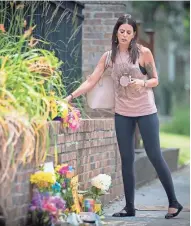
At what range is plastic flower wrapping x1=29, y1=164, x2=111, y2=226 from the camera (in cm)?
592

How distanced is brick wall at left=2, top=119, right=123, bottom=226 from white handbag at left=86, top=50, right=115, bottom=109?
192 millimetres

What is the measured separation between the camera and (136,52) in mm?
7508

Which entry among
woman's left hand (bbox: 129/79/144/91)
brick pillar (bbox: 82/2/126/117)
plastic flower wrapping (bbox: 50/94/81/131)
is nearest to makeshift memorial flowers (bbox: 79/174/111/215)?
plastic flower wrapping (bbox: 50/94/81/131)

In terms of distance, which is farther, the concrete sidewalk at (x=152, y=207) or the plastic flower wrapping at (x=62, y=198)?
the concrete sidewalk at (x=152, y=207)

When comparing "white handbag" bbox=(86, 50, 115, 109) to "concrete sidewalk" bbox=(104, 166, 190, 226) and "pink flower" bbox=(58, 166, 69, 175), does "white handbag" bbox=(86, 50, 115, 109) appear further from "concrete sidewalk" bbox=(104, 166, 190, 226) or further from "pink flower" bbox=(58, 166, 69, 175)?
"pink flower" bbox=(58, 166, 69, 175)

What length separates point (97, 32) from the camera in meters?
11.0

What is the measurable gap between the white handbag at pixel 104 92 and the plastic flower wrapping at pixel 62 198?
0.65m

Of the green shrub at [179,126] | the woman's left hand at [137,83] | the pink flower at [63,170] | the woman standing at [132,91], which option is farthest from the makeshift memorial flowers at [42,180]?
the green shrub at [179,126]

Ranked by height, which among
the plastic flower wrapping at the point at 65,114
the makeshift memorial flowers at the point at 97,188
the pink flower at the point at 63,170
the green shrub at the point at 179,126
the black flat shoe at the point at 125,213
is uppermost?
the plastic flower wrapping at the point at 65,114

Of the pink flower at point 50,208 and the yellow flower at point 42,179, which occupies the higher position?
the yellow flower at point 42,179

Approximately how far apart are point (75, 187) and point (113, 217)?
2.71 ft

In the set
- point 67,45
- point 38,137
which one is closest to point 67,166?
point 38,137

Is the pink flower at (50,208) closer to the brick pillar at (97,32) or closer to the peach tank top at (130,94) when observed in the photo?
the peach tank top at (130,94)

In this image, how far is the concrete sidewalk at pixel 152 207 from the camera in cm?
736
